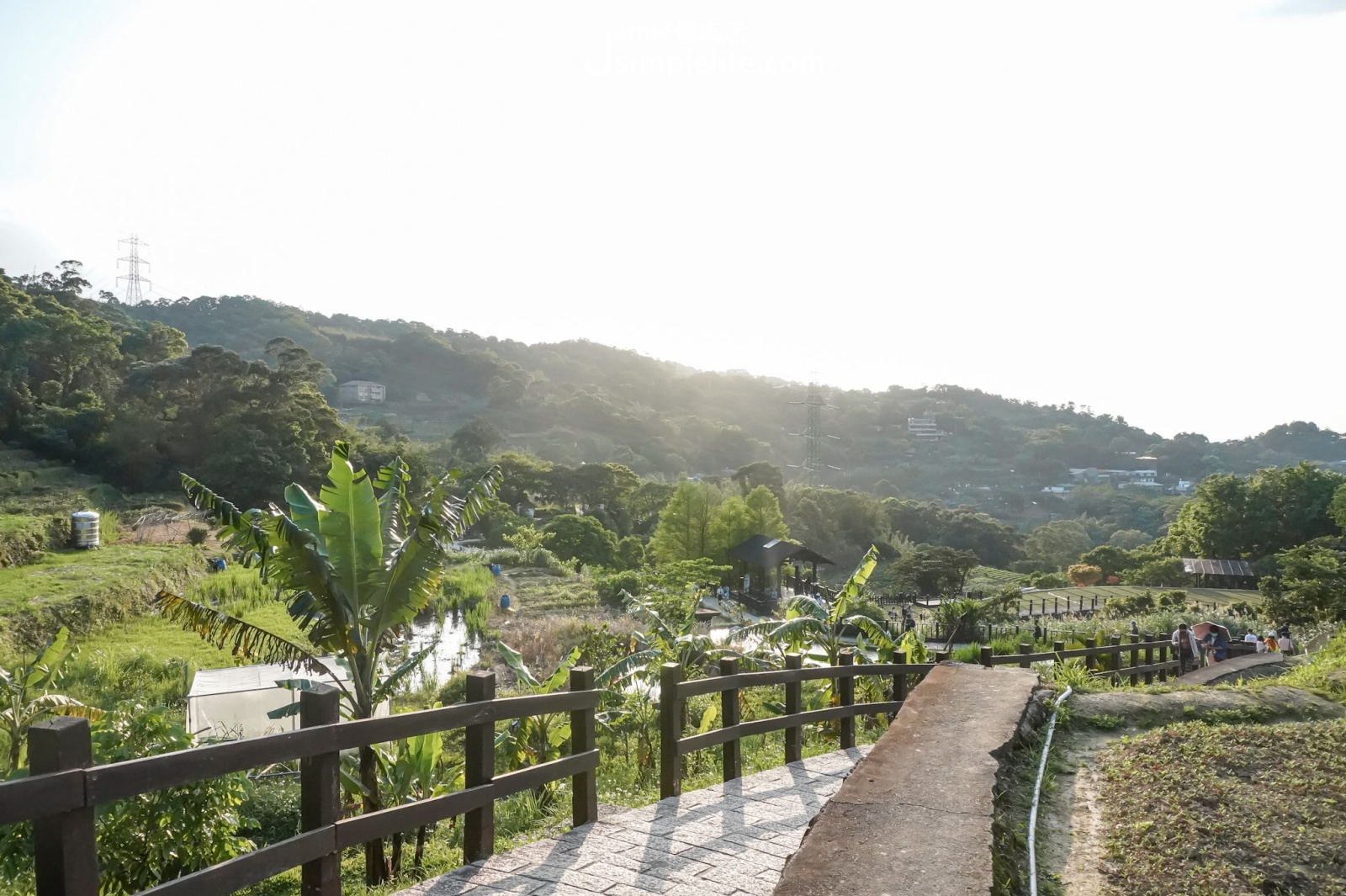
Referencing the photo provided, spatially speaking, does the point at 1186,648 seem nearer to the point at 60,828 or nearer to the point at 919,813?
the point at 919,813

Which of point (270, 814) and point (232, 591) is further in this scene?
point (232, 591)

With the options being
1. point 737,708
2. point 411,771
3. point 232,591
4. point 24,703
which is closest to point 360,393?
point 232,591

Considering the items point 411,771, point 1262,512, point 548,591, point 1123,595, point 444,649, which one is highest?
point 411,771

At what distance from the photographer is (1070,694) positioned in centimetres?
663

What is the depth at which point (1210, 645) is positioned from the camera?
2081 centimetres

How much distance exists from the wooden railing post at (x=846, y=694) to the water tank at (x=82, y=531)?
29535mm

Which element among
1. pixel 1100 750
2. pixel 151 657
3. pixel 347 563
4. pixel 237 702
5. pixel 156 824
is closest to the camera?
pixel 156 824

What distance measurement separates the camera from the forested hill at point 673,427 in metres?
140

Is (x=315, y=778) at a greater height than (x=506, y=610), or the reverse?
(x=315, y=778)

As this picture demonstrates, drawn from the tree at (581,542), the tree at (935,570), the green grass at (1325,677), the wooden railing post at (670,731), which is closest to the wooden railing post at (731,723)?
the wooden railing post at (670,731)

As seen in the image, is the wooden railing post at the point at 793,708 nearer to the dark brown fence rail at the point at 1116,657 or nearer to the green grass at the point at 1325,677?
the dark brown fence rail at the point at 1116,657

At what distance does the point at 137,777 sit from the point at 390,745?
5763 mm

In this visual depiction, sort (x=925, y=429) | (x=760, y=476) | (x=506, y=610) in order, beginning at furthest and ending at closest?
(x=925, y=429)
(x=760, y=476)
(x=506, y=610)

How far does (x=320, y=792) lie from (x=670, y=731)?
9.96 feet
